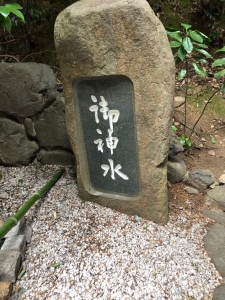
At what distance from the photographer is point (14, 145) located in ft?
11.6

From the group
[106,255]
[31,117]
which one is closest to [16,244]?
[106,255]

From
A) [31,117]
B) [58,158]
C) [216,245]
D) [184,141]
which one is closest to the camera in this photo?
[216,245]

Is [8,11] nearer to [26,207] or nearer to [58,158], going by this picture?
[26,207]

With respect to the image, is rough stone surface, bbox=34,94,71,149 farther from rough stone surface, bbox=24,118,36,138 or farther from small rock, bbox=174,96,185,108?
small rock, bbox=174,96,185,108

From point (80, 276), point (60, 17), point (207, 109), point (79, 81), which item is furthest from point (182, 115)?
point (80, 276)

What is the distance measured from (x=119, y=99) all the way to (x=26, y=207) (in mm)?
1357

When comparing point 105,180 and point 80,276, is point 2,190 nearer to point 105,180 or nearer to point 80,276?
point 105,180

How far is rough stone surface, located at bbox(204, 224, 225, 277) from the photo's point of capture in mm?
2371

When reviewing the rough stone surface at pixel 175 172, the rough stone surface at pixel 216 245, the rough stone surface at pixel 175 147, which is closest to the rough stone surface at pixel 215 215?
the rough stone surface at pixel 216 245

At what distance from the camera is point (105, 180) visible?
2.82 meters

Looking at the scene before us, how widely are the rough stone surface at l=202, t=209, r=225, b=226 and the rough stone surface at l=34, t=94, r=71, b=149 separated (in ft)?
6.08

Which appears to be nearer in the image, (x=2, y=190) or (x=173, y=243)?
(x=173, y=243)

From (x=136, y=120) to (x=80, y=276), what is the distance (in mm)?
1381

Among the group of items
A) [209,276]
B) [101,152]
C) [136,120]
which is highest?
[136,120]
